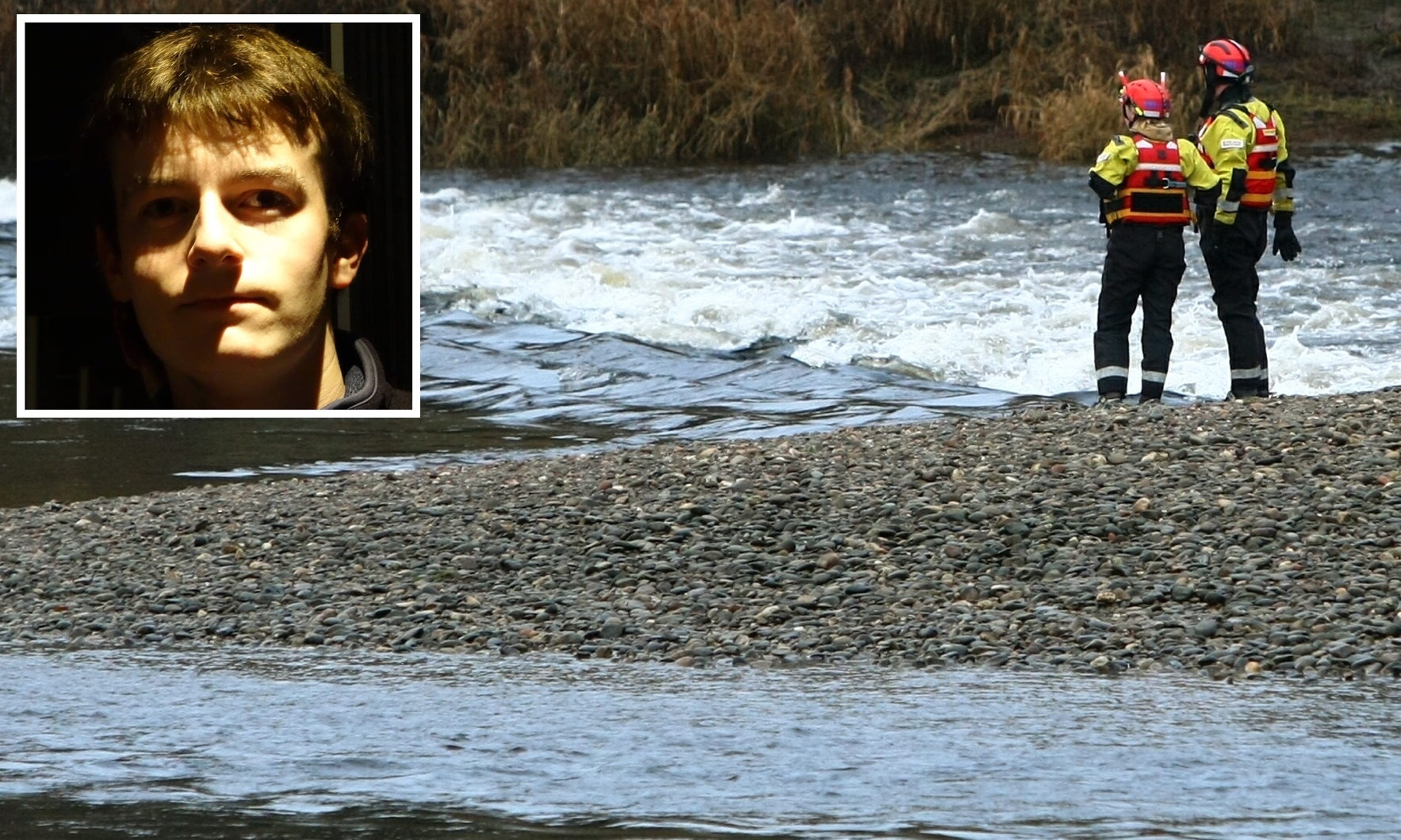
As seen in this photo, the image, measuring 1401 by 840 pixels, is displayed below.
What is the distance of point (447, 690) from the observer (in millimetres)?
7355

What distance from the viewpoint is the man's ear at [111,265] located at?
A: 6.20 metres

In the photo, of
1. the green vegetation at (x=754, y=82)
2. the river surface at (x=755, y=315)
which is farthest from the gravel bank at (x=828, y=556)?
the green vegetation at (x=754, y=82)

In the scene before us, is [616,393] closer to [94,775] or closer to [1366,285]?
[1366,285]

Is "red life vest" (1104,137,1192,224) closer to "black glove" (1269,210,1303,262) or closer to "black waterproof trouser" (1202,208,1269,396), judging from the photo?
"black waterproof trouser" (1202,208,1269,396)

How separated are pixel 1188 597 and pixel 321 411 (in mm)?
3240

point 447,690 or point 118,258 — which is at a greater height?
point 118,258

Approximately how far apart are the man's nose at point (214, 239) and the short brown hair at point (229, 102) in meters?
0.19

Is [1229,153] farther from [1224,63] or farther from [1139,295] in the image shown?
[1139,295]

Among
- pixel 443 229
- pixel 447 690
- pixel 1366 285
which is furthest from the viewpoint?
pixel 443 229

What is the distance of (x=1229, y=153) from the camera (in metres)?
12.6

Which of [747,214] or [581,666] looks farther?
[747,214]

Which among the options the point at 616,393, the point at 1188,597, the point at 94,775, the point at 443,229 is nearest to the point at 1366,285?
the point at 616,393

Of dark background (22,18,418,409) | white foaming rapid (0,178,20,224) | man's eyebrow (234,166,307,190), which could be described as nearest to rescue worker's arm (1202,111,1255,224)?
dark background (22,18,418,409)

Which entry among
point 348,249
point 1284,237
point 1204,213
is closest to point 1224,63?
point 1204,213
